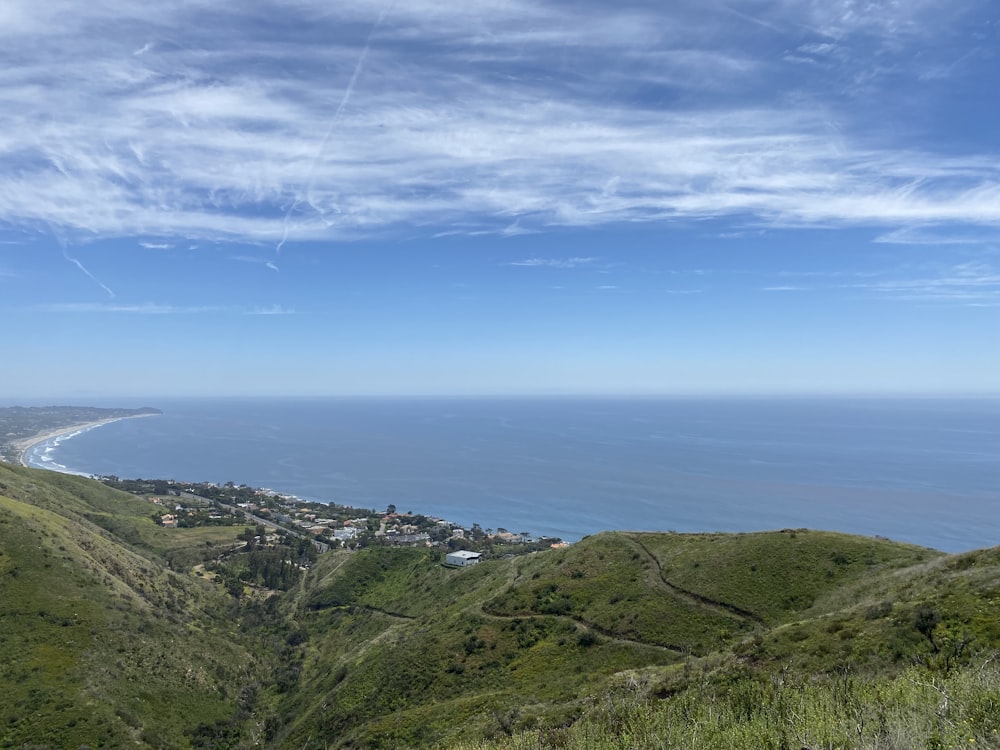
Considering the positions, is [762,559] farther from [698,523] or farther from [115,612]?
[698,523]

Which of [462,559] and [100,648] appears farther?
[462,559]

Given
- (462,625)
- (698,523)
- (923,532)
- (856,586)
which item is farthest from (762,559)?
(923,532)

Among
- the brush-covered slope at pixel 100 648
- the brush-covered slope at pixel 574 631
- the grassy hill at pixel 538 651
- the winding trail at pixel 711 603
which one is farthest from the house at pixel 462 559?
the winding trail at pixel 711 603

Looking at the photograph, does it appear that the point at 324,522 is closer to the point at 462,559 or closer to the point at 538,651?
the point at 462,559

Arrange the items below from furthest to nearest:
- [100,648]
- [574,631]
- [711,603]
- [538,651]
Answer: [100,648], [574,631], [538,651], [711,603]

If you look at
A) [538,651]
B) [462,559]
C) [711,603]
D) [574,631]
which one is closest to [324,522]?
[462,559]

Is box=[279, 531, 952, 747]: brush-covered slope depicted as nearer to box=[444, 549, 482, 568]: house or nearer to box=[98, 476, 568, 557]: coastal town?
box=[444, 549, 482, 568]: house
